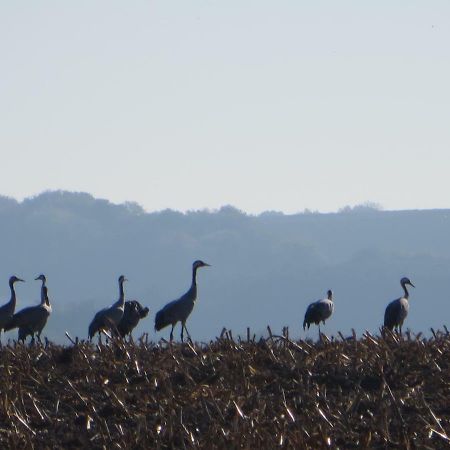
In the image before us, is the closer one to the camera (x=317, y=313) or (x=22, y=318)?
(x=22, y=318)

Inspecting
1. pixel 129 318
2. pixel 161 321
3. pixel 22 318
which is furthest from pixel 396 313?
pixel 22 318

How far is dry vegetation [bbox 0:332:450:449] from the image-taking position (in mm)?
10297

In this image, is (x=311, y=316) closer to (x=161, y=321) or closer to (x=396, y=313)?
(x=396, y=313)

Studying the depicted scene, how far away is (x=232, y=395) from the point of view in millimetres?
11484

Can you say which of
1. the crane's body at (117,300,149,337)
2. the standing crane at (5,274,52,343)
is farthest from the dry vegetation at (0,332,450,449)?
the standing crane at (5,274,52,343)

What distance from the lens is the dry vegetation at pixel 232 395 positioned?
10297 mm

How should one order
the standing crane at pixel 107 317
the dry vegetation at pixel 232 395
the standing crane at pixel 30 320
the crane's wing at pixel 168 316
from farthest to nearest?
1. the crane's wing at pixel 168 316
2. the standing crane at pixel 30 320
3. the standing crane at pixel 107 317
4. the dry vegetation at pixel 232 395

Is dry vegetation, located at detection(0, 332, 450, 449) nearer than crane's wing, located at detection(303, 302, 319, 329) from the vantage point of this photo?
Yes

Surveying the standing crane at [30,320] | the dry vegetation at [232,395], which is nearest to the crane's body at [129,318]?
the standing crane at [30,320]

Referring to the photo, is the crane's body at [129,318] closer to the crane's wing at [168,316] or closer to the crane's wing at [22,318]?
the crane's wing at [168,316]

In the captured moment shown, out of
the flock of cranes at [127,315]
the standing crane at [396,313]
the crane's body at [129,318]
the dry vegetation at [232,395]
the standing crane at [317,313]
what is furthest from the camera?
the standing crane at [317,313]

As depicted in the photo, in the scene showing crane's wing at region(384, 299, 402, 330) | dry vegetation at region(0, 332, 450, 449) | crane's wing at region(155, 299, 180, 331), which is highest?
dry vegetation at region(0, 332, 450, 449)

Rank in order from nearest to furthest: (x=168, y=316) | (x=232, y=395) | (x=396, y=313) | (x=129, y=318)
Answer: (x=232, y=395), (x=129, y=318), (x=396, y=313), (x=168, y=316)

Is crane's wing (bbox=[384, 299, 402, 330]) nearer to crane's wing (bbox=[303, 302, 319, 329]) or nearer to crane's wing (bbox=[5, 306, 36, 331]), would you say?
crane's wing (bbox=[303, 302, 319, 329])
